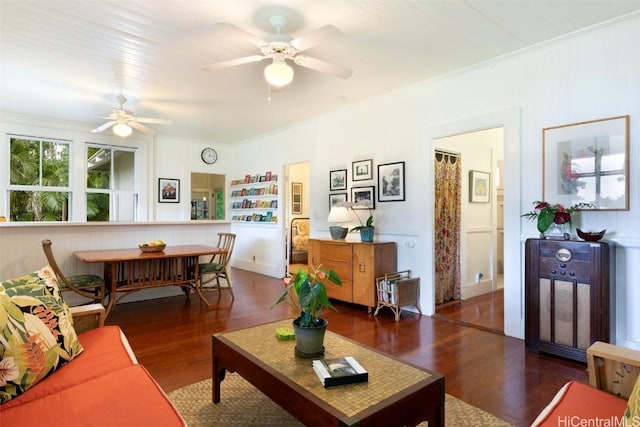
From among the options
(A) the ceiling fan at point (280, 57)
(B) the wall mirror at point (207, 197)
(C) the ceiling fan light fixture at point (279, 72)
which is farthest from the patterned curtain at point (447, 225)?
(B) the wall mirror at point (207, 197)

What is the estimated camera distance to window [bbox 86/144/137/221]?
6438 millimetres

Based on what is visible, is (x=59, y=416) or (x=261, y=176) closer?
(x=59, y=416)

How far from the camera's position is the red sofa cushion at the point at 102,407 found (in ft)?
4.13

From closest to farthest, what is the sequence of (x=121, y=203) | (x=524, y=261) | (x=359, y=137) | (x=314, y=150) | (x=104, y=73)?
(x=524, y=261), (x=104, y=73), (x=359, y=137), (x=314, y=150), (x=121, y=203)

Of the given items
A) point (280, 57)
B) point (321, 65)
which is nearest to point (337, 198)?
point (321, 65)

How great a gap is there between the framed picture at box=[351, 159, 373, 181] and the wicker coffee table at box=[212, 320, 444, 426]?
10.1 feet

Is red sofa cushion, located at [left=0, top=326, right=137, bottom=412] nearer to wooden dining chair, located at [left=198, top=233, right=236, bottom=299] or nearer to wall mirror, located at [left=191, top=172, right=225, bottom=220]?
wooden dining chair, located at [left=198, top=233, right=236, bottom=299]

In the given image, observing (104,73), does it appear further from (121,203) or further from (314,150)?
(121,203)

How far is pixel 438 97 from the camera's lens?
13.3ft

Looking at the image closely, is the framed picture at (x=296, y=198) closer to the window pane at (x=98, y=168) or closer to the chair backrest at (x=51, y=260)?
the window pane at (x=98, y=168)

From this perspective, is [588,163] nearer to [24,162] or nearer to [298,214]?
[298,214]

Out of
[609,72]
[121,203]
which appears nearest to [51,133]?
[121,203]

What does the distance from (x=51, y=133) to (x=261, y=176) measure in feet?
11.7

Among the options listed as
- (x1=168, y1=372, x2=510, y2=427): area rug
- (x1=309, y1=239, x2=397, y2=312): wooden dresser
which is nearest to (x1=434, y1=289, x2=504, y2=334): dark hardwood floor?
(x1=309, y1=239, x2=397, y2=312): wooden dresser
